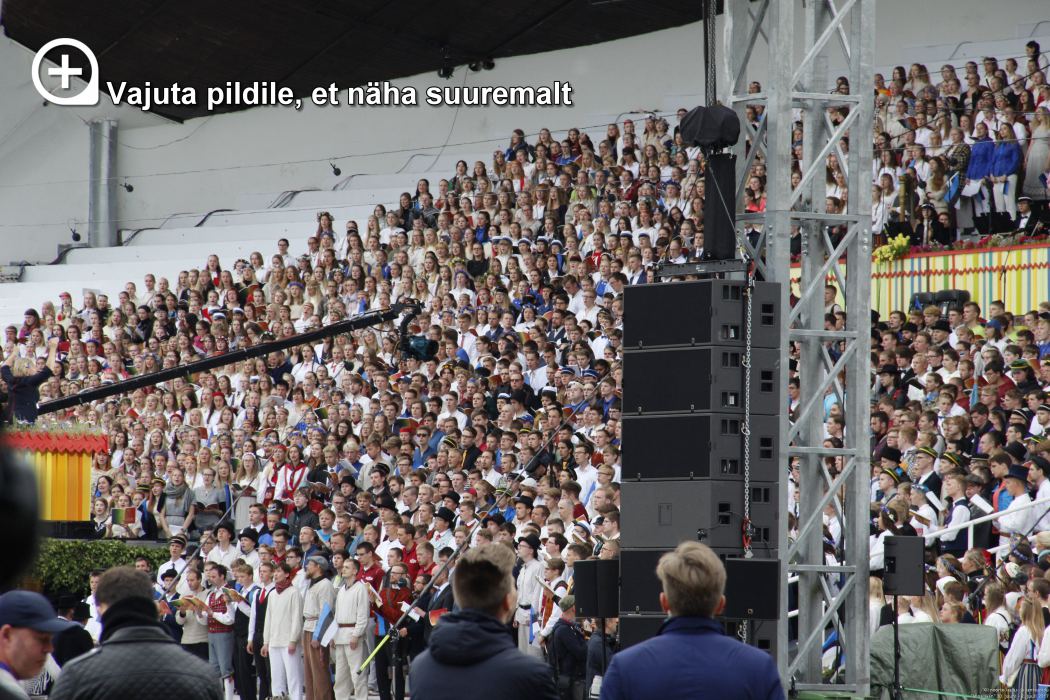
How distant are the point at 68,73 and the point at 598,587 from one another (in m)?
25.3

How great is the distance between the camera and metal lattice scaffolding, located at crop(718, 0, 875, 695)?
337 inches

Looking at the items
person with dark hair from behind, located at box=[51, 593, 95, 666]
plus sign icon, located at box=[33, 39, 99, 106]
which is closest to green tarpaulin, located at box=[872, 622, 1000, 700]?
person with dark hair from behind, located at box=[51, 593, 95, 666]

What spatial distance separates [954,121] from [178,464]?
1039 centimetres

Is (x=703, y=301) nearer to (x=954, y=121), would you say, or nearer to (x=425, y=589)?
(x=425, y=589)

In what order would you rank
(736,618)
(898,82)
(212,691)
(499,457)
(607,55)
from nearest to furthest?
(212,691) < (736,618) < (499,457) < (898,82) < (607,55)

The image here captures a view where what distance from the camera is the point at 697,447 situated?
25.2 ft

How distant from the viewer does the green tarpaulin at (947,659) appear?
9102 mm

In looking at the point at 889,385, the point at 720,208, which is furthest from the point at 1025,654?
the point at 889,385

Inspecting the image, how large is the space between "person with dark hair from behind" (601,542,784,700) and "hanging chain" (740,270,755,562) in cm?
356

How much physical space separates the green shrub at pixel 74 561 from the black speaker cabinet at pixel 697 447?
780 centimetres

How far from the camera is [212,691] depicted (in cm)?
414

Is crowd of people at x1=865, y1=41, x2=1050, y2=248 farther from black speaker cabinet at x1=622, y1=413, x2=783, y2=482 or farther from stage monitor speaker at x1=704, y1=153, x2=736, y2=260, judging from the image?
black speaker cabinet at x1=622, y1=413, x2=783, y2=482

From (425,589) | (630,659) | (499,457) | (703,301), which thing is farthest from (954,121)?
(630,659)

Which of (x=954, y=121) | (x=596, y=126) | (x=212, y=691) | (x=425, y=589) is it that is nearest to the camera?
(x=212, y=691)
